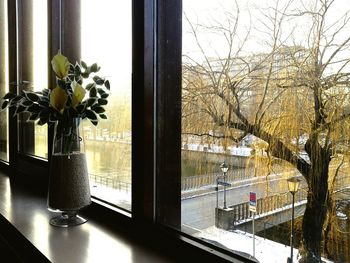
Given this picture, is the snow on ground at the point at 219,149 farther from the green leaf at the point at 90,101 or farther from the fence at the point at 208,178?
the green leaf at the point at 90,101

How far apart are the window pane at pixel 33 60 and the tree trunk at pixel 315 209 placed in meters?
1.55

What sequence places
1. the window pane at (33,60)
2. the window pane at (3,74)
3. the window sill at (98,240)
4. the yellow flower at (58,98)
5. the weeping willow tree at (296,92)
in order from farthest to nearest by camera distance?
the window pane at (3,74), the window pane at (33,60), the yellow flower at (58,98), the window sill at (98,240), the weeping willow tree at (296,92)

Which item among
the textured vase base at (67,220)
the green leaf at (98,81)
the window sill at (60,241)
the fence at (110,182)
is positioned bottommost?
the window sill at (60,241)

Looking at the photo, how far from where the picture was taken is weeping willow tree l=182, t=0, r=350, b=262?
0.66 m

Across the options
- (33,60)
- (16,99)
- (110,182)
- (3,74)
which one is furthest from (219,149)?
(3,74)

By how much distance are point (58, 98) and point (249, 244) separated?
0.81 metres

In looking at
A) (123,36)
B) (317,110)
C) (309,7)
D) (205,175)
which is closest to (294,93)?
(317,110)

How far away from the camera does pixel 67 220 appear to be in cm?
129

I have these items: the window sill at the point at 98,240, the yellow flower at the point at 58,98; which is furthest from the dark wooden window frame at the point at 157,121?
the yellow flower at the point at 58,98

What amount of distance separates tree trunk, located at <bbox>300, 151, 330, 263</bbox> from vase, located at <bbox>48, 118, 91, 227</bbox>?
813 mm

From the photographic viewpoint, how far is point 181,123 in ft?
3.36

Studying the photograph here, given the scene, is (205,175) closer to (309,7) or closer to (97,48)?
(309,7)

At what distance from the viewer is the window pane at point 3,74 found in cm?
248

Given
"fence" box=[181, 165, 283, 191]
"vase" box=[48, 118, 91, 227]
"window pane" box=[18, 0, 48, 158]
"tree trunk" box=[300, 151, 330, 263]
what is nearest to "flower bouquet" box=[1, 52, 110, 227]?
"vase" box=[48, 118, 91, 227]
